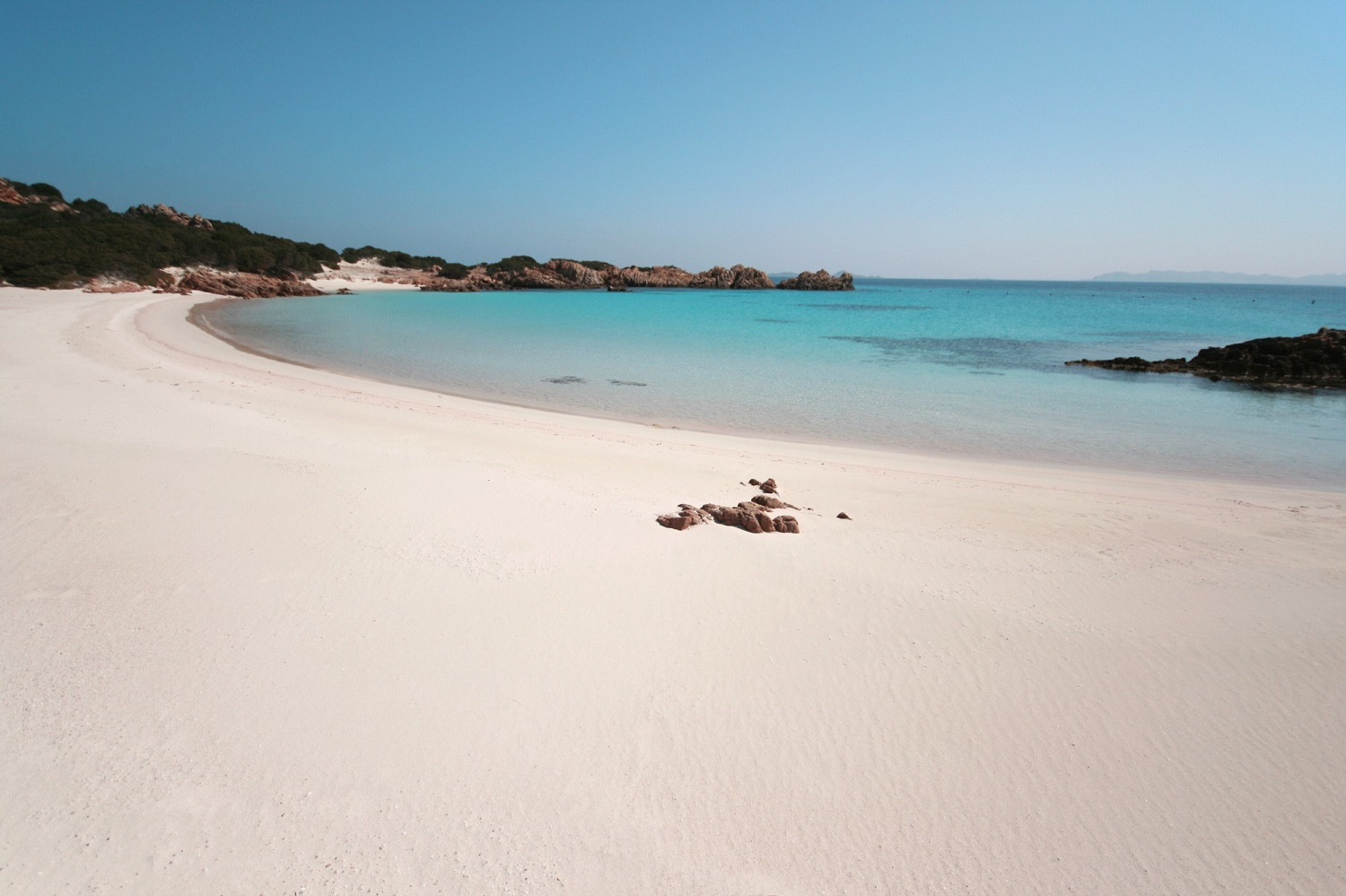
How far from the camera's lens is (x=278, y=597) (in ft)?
13.0

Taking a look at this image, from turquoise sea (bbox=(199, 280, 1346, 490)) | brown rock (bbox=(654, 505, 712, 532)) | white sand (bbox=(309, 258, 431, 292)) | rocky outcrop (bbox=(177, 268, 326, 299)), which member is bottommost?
brown rock (bbox=(654, 505, 712, 532))

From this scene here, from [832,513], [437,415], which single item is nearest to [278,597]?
[832,513]

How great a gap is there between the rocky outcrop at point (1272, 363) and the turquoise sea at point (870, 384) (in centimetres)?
140

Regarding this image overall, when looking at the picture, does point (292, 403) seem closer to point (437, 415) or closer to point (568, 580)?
point (437, 415)

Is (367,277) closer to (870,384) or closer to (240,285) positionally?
(240,285)

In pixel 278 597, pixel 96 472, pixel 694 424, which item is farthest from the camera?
pixel 694 424

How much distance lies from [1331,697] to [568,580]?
14.9ft

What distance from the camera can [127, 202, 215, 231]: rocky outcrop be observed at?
69000 millimetres

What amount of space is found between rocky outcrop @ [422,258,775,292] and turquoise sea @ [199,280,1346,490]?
46.5 metres

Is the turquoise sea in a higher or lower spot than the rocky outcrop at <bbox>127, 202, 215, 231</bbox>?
lower

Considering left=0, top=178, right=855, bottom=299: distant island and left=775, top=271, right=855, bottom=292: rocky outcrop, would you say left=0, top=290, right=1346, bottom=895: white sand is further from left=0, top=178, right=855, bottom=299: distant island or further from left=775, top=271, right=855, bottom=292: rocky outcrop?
left=775, top=271, right=855, bottom=292: rocky outcrop

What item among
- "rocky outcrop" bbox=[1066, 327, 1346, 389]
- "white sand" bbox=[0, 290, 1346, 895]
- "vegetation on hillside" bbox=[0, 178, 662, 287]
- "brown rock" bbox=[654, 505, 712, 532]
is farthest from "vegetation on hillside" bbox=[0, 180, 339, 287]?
"rocky outcrop" bbox=[1066, 327, 1346, 389]

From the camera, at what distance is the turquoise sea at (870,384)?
38.8ft

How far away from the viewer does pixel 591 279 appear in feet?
309
